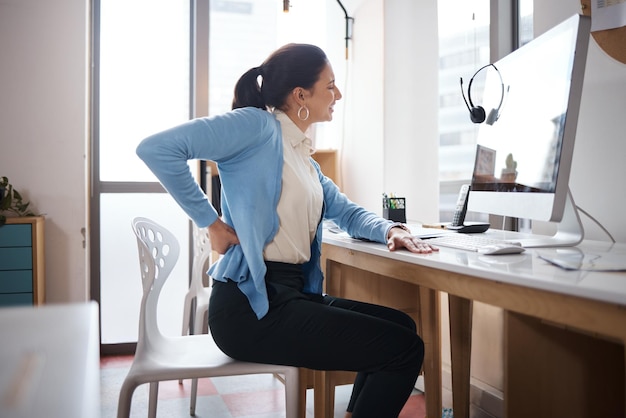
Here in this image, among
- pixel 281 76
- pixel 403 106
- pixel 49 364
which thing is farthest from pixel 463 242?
pixel 403 106

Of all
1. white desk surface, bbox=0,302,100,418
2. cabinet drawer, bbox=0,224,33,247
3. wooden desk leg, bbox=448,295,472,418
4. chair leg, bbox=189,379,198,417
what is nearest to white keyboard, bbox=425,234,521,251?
wooden desk leg, bbox=448,295,472,418

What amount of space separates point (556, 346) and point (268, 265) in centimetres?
72

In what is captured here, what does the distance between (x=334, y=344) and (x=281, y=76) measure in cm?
79

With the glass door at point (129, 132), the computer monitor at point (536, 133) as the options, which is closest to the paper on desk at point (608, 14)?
the computer monitor at point (536, 133)

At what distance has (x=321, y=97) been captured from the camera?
67.6 inches

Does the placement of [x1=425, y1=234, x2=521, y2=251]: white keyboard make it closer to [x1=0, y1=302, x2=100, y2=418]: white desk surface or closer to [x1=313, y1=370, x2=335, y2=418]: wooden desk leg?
[x1=313, y1=370, x2=335, y2=418]: wooden desk leg

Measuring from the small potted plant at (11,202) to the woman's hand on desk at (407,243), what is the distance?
7.38ft

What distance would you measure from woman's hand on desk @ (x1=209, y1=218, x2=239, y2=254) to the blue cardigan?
0.02m

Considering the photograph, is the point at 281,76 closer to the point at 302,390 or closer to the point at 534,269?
the point at 534,269

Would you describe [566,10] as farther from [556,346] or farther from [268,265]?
[268,265]

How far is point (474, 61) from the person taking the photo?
2682 millimetres

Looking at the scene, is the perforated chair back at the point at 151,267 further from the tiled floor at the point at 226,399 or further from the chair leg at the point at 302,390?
the tiled floor at the point at 226,399

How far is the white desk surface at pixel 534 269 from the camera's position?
2.96ft

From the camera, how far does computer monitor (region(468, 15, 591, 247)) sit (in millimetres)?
1308
